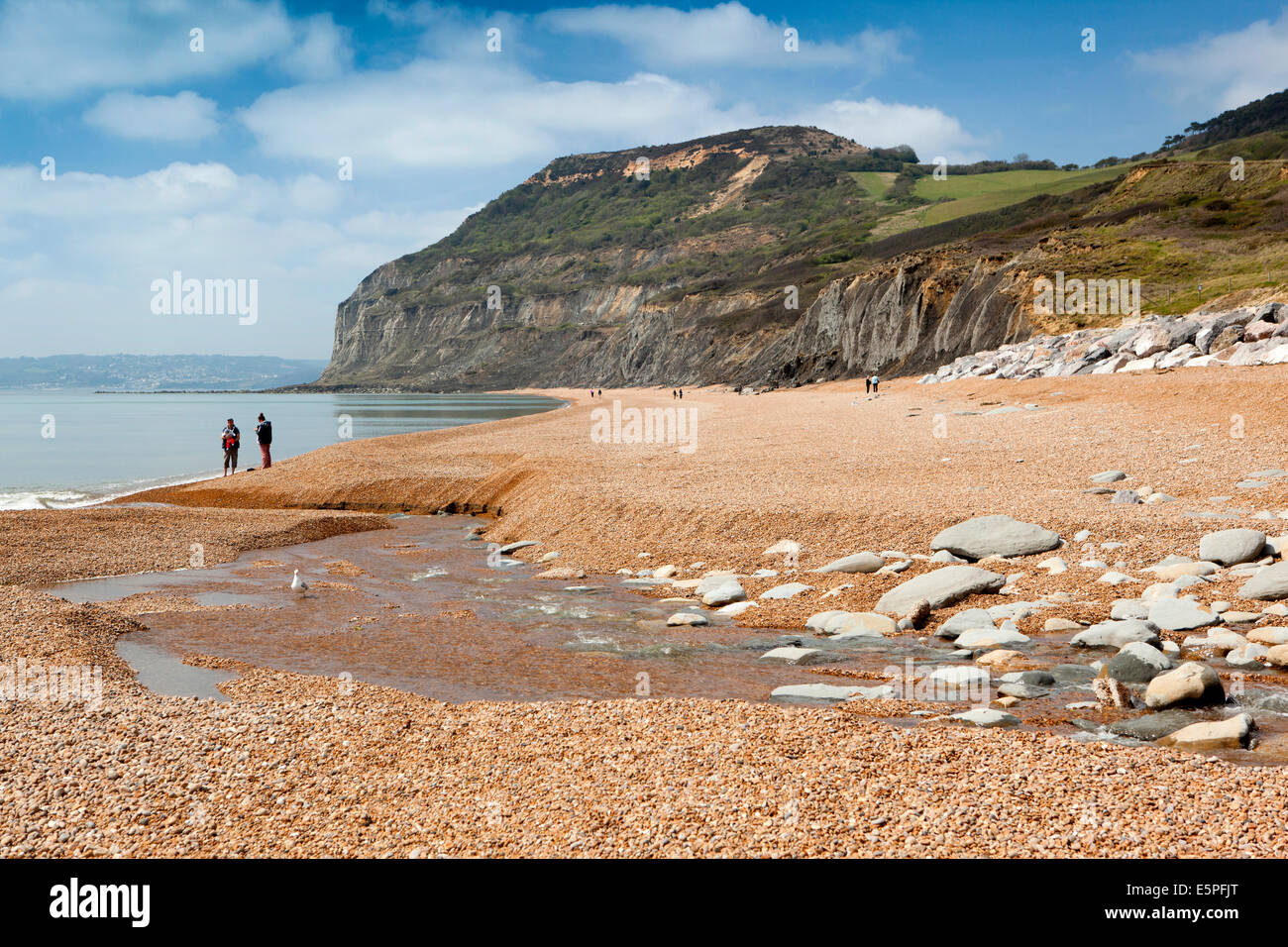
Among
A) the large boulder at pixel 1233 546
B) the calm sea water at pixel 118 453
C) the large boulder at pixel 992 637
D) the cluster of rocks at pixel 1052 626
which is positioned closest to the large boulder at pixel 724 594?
the cluster of rocks at pixel 1052 626

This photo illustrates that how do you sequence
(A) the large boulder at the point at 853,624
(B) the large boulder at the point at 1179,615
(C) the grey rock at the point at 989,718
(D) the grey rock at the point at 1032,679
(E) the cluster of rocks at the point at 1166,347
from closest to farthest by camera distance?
(C) the grey rock at the point at 989,718 < (D) the grey rock at the point at 1032,679 < (B) the large boulder at the point at 1179,615 < (A) the large boulder at the point at 853,624 < (E) the cluster of rocks at the point at 1166,347

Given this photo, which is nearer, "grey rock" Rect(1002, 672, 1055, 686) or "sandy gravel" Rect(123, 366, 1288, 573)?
"grey rock" Rect(1002, 672, 1055, 686)

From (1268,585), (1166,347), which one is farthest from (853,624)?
(1166,347)

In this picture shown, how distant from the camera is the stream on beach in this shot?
684 centimetres

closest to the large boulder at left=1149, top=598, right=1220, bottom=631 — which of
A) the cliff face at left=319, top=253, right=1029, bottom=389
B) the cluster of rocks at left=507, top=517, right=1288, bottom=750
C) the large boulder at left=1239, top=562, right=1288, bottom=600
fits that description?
the cluster of rocks at left=507, top=517, right=1288, bottom=750

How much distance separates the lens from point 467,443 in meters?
31.4

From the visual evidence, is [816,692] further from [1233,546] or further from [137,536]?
[137,536]

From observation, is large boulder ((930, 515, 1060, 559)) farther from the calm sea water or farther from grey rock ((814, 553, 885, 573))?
the calm sea water

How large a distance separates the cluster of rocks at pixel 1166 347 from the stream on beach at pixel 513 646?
2060cm

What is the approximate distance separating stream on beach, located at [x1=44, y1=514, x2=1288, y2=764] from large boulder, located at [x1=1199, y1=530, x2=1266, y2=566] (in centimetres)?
286

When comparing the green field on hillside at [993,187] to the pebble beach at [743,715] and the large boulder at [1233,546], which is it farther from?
the large boulder at [1233,546]

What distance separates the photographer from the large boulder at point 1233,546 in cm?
936
